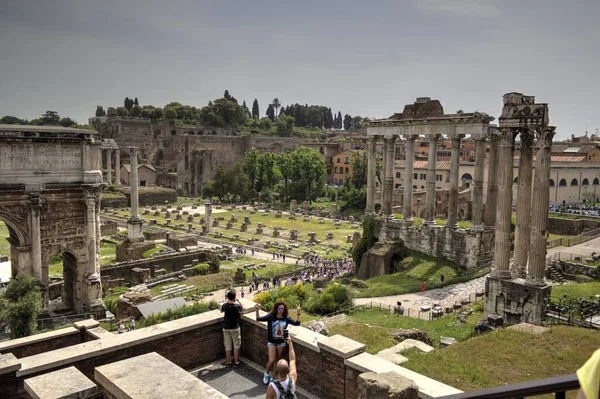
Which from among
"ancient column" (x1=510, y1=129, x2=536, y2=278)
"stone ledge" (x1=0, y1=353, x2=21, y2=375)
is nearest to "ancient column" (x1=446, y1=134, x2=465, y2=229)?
"ancient column" (x1=510, y1=129, x2=536, y2=278)

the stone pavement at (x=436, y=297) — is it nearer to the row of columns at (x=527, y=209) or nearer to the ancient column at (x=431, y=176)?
the row of columns at (x=527, y=209)

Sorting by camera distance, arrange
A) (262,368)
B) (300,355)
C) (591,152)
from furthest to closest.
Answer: (591,152), (262,368), (300,355)

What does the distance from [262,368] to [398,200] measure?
51932 mm

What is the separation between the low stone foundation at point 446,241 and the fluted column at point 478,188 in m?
0.57

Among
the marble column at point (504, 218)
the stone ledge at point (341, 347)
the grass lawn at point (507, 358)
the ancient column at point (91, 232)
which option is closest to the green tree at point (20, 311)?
the ancient column at point (91, 232)

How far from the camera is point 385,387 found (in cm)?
494

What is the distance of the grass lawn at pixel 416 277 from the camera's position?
24.0 metres

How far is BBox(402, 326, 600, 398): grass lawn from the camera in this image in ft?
31.1

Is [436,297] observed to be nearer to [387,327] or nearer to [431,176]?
[387,327]

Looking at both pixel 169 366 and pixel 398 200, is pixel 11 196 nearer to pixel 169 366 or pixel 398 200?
pixel 169 366

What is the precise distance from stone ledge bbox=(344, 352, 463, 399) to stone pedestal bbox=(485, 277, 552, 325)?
37.9 feet

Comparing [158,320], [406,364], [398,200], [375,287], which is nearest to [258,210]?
[398,200]

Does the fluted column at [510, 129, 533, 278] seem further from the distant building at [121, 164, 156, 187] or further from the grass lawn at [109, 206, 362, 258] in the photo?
the distant building at [121, 164, 156, 187]

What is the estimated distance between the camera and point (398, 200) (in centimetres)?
5841
